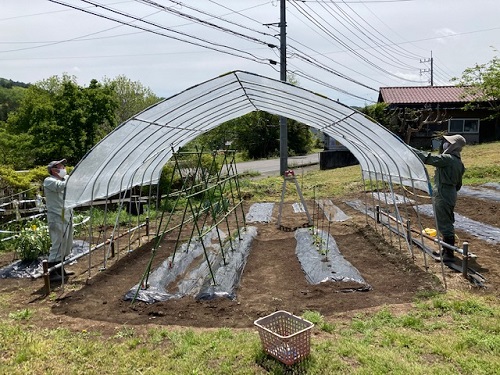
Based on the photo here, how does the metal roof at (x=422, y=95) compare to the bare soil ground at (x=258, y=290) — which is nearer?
the bare soil ground at (x=258, y=290)

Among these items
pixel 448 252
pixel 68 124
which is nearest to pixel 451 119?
pixel 448 252

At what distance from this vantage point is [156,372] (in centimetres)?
353

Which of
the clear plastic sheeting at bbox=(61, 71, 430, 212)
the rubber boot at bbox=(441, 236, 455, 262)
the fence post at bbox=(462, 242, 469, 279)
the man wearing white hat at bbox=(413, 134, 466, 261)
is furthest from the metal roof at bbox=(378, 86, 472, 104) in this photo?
the fence post at bbox=(462, 242, 469, 279)

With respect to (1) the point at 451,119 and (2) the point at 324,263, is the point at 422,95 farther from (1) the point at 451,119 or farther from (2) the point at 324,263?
(2) the point at 324,263

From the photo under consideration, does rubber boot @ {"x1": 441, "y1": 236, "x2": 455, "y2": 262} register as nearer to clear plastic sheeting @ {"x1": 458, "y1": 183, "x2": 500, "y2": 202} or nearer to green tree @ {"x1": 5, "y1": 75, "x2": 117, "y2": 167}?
clear plastic sheeting @ {"x1": 458, "y1": 183, "x2": 500, "y2": 202}

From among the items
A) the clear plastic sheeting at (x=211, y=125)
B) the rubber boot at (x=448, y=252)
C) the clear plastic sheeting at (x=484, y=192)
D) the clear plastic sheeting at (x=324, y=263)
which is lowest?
the clear plastic sheeting at (x=324, y=263)

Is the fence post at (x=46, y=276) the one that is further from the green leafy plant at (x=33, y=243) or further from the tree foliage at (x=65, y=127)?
the tree foliage at (x=65, y=127)

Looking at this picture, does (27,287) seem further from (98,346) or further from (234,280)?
(234,280)

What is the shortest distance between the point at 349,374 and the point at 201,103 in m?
4.55

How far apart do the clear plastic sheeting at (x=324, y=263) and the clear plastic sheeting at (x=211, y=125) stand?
163cm

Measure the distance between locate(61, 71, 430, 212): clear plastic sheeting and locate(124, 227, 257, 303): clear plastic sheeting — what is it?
160cm

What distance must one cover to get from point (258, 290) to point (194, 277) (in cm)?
106

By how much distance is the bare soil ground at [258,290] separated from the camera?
4762mm

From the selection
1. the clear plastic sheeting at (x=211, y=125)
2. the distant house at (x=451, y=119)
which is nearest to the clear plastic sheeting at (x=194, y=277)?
the clear plastic sheeting at (x=211, y=125)
